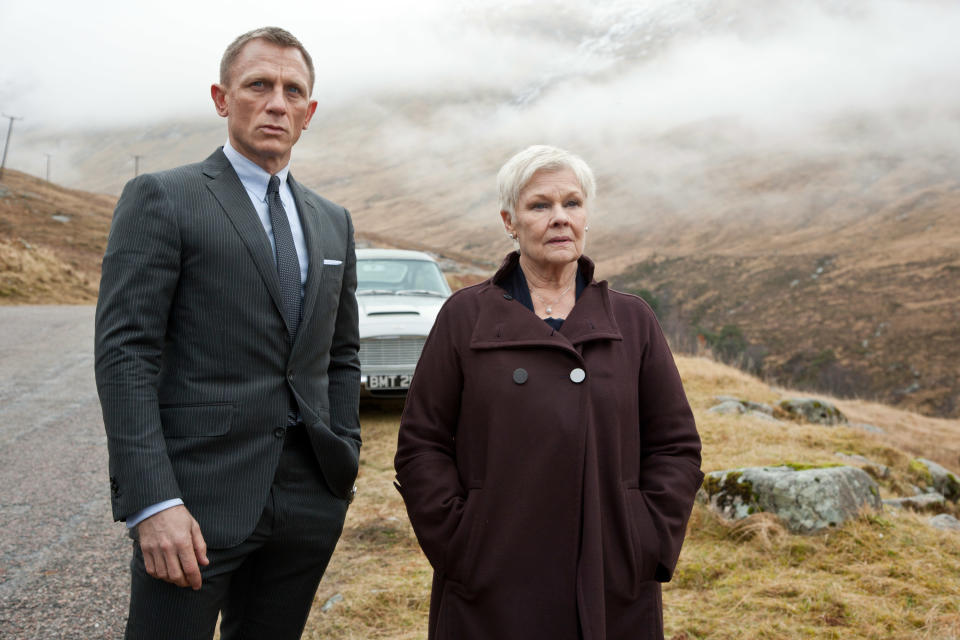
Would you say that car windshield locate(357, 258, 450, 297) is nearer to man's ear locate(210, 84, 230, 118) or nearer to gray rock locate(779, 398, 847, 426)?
gray rock locate(779, 398, 847, 426)

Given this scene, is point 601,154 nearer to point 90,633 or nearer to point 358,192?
point 358,192

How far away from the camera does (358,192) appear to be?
508ft

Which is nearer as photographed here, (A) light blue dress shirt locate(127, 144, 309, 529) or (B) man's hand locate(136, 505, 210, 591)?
(B) man's hand locate(136, 505, 210, 591)

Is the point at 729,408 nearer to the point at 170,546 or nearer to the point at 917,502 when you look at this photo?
the point at 917,502

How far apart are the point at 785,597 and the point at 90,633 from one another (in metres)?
3.20

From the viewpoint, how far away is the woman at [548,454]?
1845 mm

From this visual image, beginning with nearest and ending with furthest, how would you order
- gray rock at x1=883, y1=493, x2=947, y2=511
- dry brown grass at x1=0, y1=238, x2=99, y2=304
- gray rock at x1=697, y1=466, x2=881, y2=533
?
gray rock at x1=697, y1=466, x2=881, y2=533
gray rock at x1=883, y1=493, x2=947, y2=511
dry brown grass at x1=0, y1=238, x2=99, y2=304

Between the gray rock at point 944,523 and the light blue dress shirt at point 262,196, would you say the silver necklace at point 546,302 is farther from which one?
the gray rock at point 944,523

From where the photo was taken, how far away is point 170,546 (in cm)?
161

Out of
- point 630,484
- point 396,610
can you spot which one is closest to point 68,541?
point 396,610

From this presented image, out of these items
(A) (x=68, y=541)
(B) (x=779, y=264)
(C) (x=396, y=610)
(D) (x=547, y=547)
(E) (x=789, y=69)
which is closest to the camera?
(D) (x=547, y=547)

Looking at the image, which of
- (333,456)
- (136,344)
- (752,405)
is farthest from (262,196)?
(752,405)

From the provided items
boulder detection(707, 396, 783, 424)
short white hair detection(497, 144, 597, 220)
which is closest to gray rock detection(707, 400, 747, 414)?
boulder detection(707, 396, 783, 424)

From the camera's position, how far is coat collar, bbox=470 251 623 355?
1924 mm
